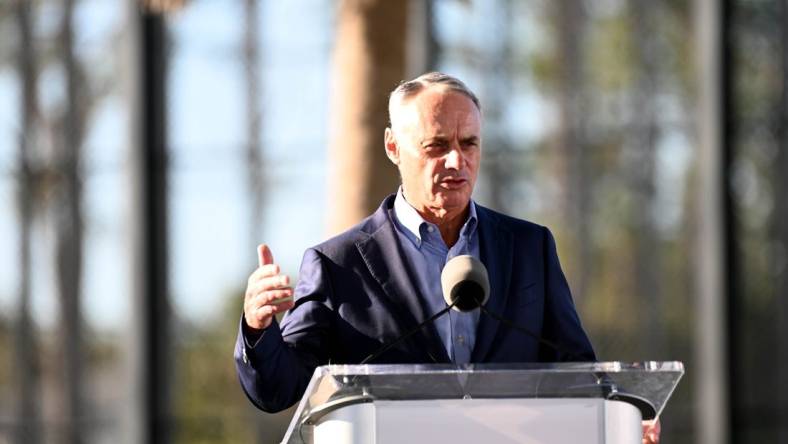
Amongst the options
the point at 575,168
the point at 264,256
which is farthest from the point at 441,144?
the point at 575,168

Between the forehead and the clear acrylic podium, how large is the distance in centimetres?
53

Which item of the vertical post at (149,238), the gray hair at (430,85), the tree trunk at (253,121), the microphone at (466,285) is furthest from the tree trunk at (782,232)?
the microphone at (466,285)

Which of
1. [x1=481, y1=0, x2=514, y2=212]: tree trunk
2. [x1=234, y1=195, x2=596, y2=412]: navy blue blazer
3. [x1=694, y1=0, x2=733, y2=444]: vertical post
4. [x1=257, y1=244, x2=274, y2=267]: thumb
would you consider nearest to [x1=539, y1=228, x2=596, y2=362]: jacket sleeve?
[x1=234, y1=195, x2=596, y2=412]: navy blue blazer

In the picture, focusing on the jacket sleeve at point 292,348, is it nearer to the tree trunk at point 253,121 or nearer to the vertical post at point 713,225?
the tree trunk at point 253,121

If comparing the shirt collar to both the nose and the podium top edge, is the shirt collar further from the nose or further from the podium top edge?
the podium top edge

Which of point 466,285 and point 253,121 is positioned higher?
point 253,121

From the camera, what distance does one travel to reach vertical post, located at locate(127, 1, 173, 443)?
27.4 ft

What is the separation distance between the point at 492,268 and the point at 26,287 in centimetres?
582

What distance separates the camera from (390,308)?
3.00 meters

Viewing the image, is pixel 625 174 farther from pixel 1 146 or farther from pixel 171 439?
pixel 1 146

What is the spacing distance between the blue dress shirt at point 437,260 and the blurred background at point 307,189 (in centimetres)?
521

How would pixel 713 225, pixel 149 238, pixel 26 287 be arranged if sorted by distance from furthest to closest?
1. pixel 26 287
2. pixel 149 238
3. pixel 713 225

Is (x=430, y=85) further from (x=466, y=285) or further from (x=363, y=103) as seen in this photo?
(x=363, y=103)

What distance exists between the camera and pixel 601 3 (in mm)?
8539
